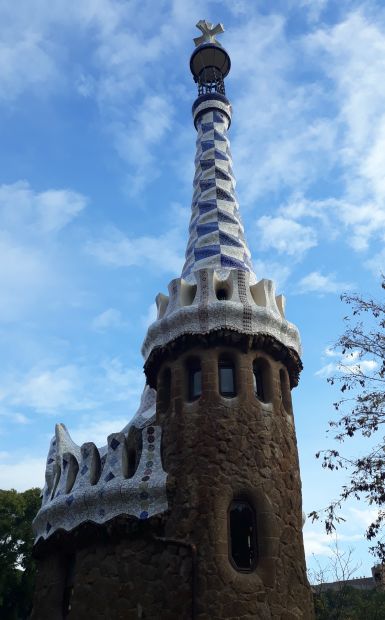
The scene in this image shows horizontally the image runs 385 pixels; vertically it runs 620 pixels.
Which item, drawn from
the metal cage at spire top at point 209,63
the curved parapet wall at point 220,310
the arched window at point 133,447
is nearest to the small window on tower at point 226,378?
the curved parapet wall at point 220,310

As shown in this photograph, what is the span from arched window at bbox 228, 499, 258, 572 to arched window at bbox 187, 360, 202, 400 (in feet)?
5.35

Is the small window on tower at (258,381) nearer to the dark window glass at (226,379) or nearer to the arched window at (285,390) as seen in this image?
the dark window glass at (226,379)

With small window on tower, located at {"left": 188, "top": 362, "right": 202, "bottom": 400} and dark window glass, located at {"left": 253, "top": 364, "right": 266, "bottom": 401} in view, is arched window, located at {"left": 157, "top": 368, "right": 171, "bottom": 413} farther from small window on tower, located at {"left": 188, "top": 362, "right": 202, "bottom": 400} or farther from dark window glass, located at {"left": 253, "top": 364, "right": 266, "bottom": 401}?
dark window glass, located at {"left": 253, "top": 364, "right": 266, "bottom": 401}

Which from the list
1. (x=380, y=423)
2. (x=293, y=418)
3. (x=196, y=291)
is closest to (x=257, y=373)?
(x=293, y=418)

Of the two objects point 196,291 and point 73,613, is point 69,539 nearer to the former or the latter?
point 73,613

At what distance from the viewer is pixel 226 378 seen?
30.0 ft

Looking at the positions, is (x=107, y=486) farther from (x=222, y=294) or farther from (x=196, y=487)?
(x=222, y=294)

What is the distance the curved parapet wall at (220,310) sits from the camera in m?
9.32

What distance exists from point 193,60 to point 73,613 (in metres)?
12.2

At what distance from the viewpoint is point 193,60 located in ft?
49.7

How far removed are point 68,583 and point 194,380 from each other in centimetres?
337

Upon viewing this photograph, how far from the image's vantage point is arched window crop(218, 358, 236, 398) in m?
9.01

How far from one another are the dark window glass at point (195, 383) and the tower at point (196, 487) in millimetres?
21

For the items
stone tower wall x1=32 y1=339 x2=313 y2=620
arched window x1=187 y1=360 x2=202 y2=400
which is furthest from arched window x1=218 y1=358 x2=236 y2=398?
arched window x1=187 y1=360 x2=202 y2=400
